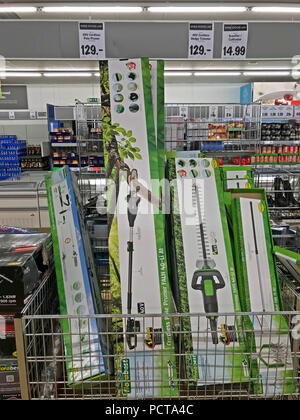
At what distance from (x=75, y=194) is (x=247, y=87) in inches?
421

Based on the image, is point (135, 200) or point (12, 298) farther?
point (135, 200)

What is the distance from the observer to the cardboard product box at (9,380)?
→ 42.3 inches

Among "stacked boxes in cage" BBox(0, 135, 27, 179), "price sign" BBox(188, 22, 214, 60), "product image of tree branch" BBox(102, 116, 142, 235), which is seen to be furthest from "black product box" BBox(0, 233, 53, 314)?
"stacked boxes in cage" BBox(0, 135, 27, 179)

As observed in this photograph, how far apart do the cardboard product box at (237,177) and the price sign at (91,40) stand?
37.2 inches

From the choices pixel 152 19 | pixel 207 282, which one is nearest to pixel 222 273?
pixel 207 282

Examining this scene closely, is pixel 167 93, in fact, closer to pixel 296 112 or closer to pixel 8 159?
pixel 296 112

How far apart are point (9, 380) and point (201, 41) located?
71.5 inches

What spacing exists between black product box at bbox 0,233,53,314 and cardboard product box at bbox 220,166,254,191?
1.01m

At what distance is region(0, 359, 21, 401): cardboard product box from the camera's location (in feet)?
3.52

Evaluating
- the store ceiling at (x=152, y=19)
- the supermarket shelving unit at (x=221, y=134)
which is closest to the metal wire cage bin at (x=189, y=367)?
the store ceiling at (x=152, y=19)

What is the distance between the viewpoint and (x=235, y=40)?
174 centimetres

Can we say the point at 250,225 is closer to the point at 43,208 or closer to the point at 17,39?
the point at 17,39

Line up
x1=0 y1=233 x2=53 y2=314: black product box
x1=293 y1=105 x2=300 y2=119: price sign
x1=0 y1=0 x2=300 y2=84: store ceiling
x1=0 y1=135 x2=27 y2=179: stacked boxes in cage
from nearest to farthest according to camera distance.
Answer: x1=0 y1=233 x2=53 y2=314: black product box
x1=0 y1=0 x2=300 y2=84: store ceiling
x1=0 y1=135 x2=27 y2=179: stacked boxes in cage
x1=293 y1=105 x2=300 y2=119: price sign

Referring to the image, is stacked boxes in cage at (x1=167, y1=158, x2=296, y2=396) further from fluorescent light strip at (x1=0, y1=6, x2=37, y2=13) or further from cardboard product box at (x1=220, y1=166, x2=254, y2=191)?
fluorescent light strip at (x1=0, y1=6, x2=37, y2=13)
